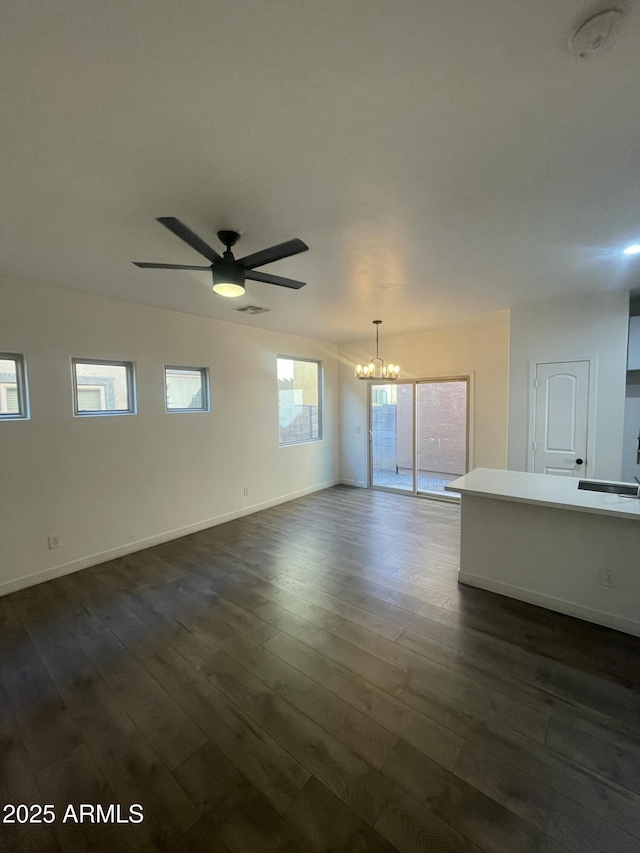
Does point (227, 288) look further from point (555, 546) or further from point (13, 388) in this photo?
point (555, 546)

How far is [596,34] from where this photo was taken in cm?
108

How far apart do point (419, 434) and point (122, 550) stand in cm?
467

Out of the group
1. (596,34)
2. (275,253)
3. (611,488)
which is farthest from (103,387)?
(611,488)

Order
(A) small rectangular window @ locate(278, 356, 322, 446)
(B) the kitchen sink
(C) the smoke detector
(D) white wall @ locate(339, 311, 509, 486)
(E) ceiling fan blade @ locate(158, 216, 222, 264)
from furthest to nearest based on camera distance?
1. (A) small rectangular window @ locate(278, 356, 322, 446)
2. (D) white wall @ locate(339, 311, 509, 486)
3. (B) the kitchen sink
4. (E) ceiling fan blade @ locate(158, 216, 222, 264)
5. (C) the smoke detector

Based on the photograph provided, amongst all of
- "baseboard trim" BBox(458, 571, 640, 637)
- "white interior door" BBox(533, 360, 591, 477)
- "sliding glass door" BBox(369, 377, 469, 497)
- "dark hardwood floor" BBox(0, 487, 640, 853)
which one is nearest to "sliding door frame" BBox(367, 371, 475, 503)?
"sliding glass door" BBox(369, 377, 469, 497)

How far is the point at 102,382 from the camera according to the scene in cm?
372

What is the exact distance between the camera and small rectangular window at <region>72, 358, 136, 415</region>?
356cm

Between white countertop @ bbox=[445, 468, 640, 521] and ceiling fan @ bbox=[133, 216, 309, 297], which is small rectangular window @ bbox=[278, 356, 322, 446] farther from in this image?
ceiling fan @ bbox=[133, 216, 309, 297]

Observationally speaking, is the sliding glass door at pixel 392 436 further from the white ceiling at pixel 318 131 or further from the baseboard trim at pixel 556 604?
the white ceiling at pixel 318 131

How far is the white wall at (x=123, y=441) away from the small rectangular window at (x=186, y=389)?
0.39 ft

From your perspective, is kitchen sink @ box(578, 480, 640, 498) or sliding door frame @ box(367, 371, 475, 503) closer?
kitchen sink @ box(578, 480, 640, 498)

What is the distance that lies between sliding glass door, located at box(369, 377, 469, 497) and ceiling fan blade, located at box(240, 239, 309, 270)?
4068mm

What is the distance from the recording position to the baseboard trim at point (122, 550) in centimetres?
315

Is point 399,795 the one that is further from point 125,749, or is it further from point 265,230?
point 265,230
